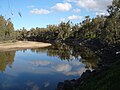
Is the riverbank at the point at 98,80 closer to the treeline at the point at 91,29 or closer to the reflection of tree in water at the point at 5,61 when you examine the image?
the reflection of tree in water at the point at 5,61

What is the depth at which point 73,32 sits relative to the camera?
7392 inches

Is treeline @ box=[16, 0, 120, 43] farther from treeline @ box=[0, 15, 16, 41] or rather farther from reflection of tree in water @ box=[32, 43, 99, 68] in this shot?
treeline @ box=[0, 15, 16, 41]

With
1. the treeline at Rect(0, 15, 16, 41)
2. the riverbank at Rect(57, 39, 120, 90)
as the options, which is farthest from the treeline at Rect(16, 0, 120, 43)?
the riverbank at Rect(57, 39, 120, 90)

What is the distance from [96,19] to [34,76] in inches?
4428

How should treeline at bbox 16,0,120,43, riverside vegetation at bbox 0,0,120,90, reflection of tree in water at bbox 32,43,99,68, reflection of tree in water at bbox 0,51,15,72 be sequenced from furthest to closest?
treeline at bbox 16,0,120,43, reflection of tree in water at bbox 32,43,99,68, reflection of tree in water at bbox 0,51,15,72, riverside vegetation at bbox 0,0,120,90

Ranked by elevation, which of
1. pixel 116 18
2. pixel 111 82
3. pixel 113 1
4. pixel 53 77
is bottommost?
pixel 53 77

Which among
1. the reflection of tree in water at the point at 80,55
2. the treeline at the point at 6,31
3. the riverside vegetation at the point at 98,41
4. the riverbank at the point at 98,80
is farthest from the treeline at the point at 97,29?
the riverbank at the point at 98,80

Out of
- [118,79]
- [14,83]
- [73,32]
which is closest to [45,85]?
[14,83]

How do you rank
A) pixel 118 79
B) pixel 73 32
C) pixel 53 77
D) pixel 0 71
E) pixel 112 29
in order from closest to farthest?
pixel 118 79 → pixel 53 77 → pixel 0 71 → pixel 112 29 → pixel 73 32

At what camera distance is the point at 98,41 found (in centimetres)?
12056

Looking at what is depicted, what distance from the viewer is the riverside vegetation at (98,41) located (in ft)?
73.4

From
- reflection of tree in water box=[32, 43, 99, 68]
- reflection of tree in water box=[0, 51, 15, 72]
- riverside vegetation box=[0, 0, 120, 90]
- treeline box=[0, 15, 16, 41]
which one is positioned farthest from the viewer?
treeline box=[0, 15, 16, 41]

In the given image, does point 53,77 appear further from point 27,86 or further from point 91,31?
point 91,31

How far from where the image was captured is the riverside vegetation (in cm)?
2236
